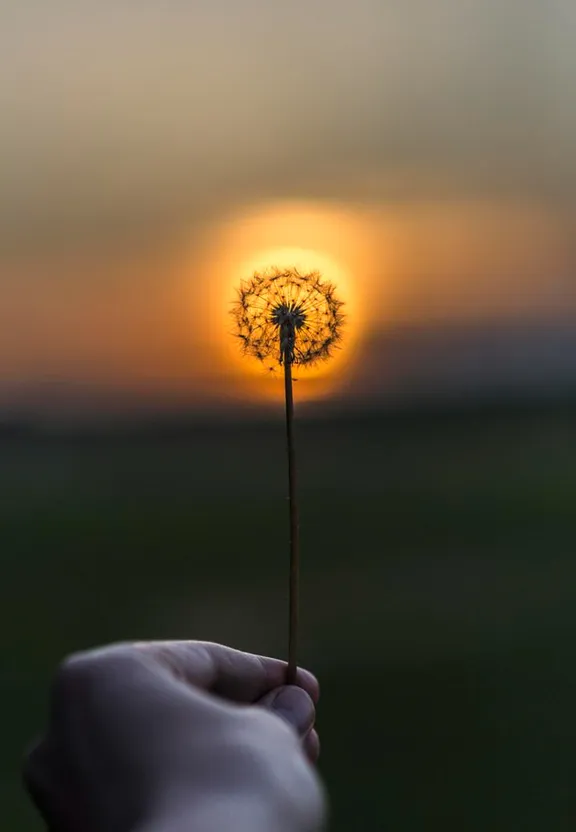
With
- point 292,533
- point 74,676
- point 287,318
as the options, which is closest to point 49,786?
point 74,676

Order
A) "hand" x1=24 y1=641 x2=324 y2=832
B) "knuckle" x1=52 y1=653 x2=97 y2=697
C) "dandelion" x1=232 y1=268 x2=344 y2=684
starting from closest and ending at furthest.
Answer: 1. "hand" x1=24 y1=641 x2=324 y2=832
2. "knuckle" x1=52 y1=653 x2=97 y2=697
3. "dandelion" x1=232 y1=268 x2=344 y2=684

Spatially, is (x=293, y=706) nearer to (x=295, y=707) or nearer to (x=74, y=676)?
(x=295, y=707)

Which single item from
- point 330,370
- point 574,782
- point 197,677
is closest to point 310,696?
point 197,677

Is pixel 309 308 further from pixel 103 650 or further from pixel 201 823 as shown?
pixel 201 823

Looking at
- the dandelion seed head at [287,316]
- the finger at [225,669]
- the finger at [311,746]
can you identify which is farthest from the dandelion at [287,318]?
the finger at [311,746]

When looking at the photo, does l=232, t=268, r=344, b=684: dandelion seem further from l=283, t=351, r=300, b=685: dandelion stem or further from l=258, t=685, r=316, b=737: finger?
l=258, t=685, r=316, b=737: finger

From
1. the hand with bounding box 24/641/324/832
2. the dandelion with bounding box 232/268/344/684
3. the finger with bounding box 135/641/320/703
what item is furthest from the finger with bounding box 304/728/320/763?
the dandelion with bounding box 232/268/344/684

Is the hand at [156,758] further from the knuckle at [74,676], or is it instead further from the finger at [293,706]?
the finger at [293,706]
